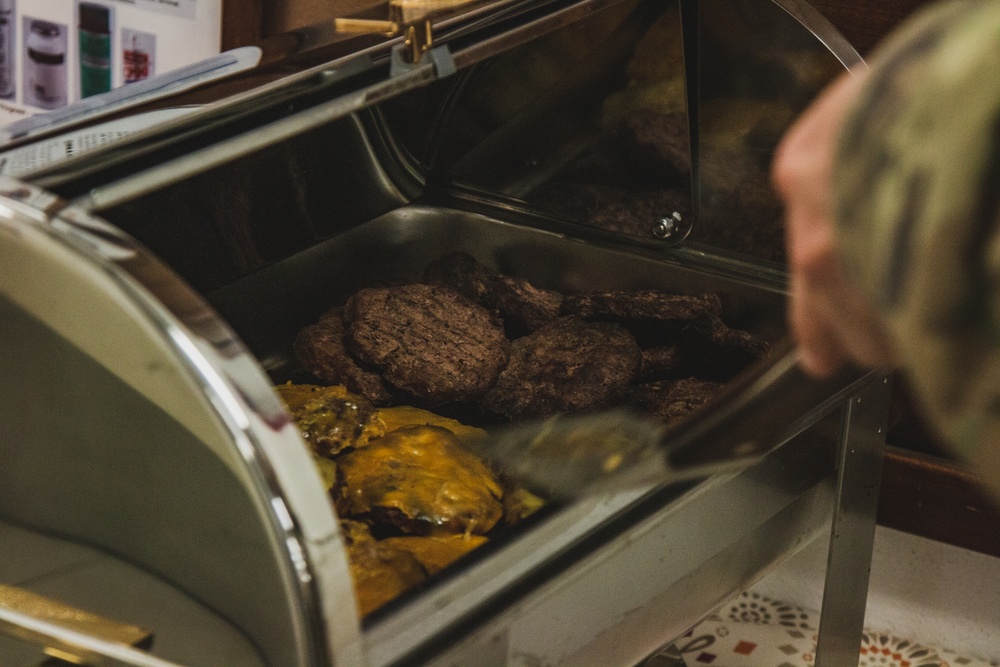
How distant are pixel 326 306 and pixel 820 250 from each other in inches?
55.3

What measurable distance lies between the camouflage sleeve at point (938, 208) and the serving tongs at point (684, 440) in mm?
210

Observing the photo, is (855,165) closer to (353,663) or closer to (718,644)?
(353,663)

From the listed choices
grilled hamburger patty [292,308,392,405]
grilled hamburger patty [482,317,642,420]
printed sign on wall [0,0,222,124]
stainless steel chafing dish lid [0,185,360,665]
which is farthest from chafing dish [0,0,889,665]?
printed sign on wall [0,0,222,124]

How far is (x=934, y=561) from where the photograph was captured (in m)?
2.32

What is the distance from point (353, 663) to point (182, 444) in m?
0.23

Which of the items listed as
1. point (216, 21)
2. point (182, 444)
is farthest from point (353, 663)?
point (216, 21)

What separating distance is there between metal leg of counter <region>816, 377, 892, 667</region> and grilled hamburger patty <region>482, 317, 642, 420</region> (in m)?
0.34

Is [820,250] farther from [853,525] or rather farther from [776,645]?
[776,645]

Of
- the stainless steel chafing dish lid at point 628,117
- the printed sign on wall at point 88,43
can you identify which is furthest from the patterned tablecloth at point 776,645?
the printed sign on wall at point 88,43

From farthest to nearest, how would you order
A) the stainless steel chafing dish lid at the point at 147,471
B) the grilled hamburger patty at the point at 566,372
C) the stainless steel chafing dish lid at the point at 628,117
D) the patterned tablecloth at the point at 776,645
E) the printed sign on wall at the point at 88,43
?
1. the printed sign on wall at the point at 88,43
2. the patterned tablecloth at the point at 776,645
3. the stainless steel chafing dish lid at the point at 628,117
4. the grilled hamburger patty at the point at 566,372
5. the stainless steel chafing dish lid at the point at 147,471

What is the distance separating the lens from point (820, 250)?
0.49 meters

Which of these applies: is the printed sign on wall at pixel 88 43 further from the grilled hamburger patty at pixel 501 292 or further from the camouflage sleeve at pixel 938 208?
the camouflage sleeve at pixel 938 208

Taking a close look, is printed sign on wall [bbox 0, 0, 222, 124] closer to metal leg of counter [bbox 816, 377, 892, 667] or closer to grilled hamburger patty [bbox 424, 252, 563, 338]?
grilled hamburger patty [bbox 424, 252, 563, 338]

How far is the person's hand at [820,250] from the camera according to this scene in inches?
19.1
